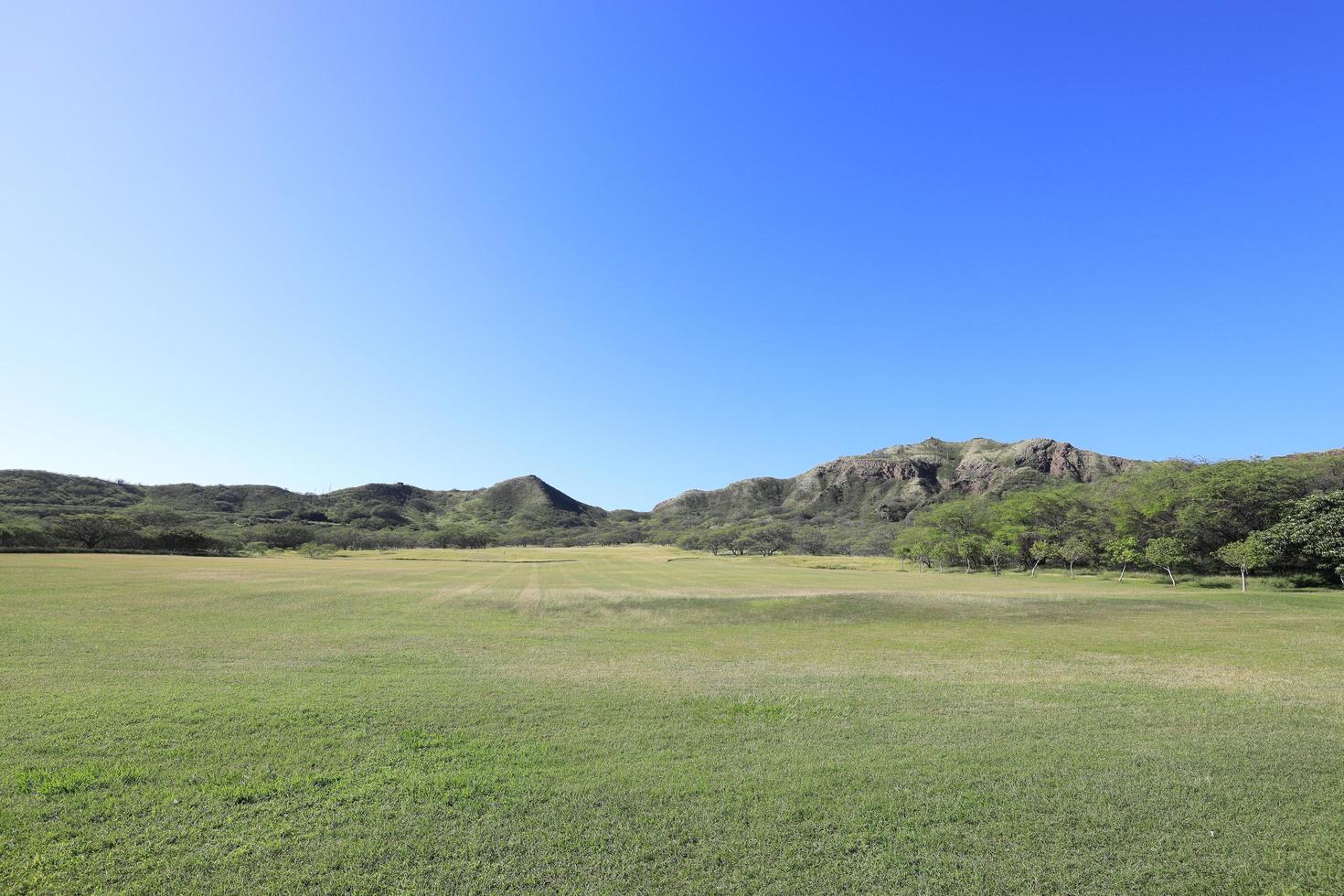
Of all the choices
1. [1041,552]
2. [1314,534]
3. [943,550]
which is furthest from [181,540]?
[1314,534]

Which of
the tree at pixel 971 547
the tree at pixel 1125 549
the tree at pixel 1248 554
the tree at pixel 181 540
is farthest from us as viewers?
the tree at pixel 181 540

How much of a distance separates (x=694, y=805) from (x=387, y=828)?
4524 millimetres

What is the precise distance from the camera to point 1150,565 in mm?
77562

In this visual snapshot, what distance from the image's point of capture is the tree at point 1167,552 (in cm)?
6138

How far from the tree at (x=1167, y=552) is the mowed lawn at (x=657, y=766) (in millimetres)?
44126

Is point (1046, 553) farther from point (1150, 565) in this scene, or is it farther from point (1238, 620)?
point (1238, 620)

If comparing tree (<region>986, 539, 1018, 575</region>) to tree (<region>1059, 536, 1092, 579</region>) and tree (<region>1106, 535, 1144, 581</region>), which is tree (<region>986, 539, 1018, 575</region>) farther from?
tree (<region>1106, 535, 1144, 581</region>)

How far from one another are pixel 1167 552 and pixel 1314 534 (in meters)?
11.1

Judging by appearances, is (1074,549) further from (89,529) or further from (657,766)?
(89,529)

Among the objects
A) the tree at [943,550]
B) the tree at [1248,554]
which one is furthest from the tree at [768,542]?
the tree at [1248,554]

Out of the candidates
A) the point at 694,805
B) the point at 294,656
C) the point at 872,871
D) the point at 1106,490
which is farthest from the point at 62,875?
the point at 1106,490

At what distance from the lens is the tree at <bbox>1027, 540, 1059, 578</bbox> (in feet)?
267

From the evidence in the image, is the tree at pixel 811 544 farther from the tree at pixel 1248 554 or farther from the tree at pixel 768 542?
the tree at pixel 1248 554

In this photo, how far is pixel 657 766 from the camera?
36.2 feet
